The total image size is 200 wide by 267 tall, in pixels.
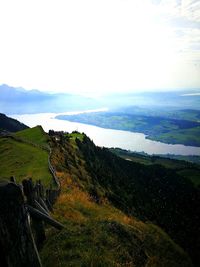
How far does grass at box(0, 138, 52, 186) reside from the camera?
120 feet

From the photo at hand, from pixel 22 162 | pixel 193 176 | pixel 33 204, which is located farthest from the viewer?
pixel 193 176

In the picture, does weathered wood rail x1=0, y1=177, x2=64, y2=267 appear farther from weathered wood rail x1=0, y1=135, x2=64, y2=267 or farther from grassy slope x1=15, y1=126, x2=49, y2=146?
grassy slope x1=15, y1=126, x2=49, y2=146

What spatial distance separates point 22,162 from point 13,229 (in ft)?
124

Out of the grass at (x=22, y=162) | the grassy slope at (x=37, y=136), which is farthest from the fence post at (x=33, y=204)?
the grassy slope at (x=37, y=136)

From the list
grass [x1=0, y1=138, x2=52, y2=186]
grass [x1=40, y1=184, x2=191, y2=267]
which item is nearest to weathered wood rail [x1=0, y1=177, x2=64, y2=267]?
grass [x1=40, y1=184, x2=191, y2=267]

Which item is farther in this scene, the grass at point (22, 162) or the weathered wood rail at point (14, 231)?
the grass at point (22, 162)

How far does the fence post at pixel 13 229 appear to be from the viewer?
7.68 metres

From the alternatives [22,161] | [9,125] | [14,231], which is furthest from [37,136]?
[9,125]

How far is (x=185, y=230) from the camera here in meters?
85.8

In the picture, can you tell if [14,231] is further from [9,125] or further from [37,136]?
[9,125]

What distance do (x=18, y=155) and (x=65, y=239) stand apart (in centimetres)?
3563

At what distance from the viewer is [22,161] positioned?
1777 inches

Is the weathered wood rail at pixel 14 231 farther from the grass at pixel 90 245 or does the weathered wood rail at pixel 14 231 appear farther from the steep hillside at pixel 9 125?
the steep hillside at pixel 9 125

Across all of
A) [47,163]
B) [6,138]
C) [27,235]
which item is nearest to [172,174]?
[6,138]
